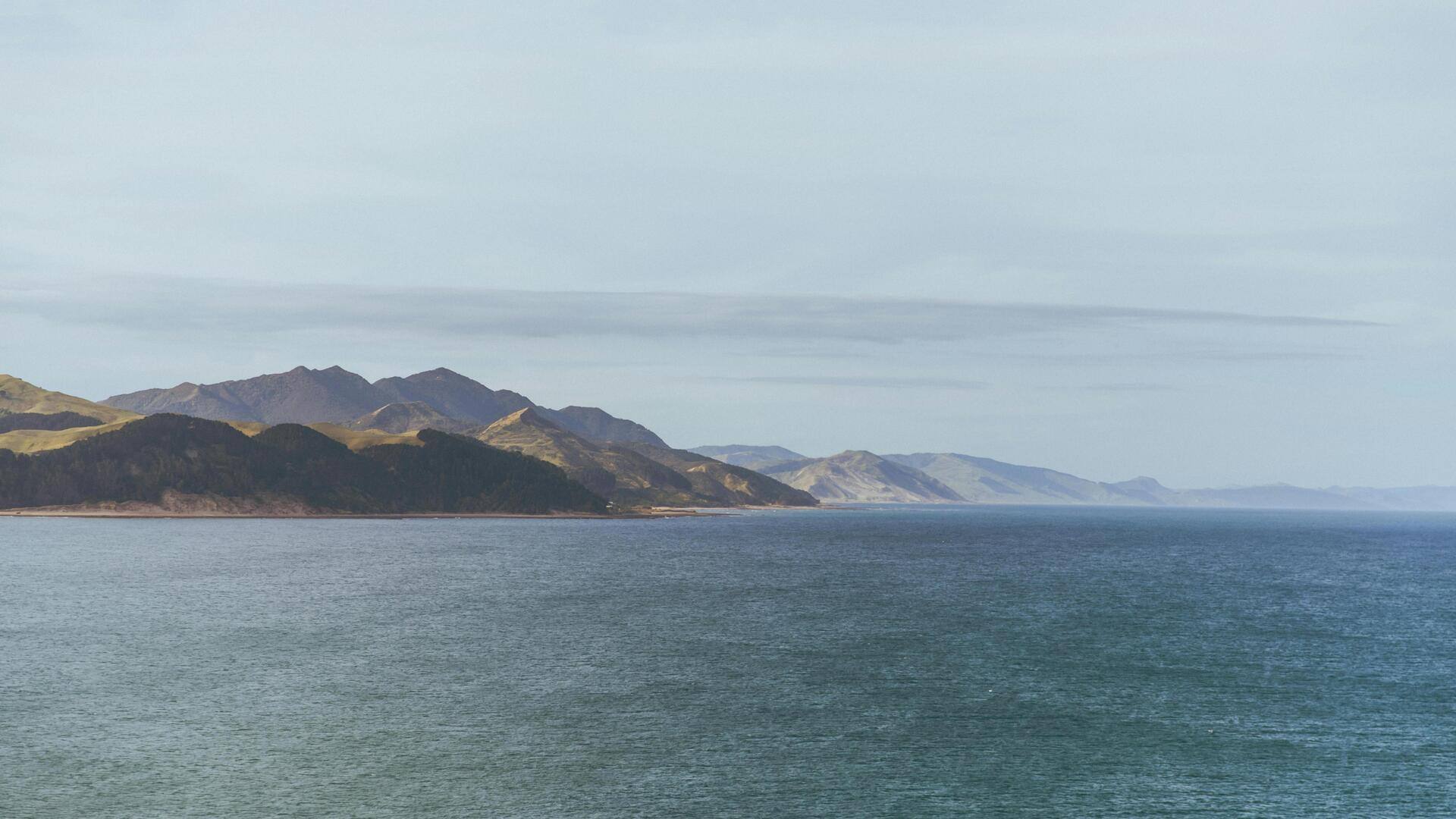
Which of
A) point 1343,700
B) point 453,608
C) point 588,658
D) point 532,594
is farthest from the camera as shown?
point 532,594

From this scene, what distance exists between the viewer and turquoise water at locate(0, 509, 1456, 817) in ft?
168

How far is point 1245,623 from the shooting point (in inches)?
4665

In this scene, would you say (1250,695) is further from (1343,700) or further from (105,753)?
(105,753)

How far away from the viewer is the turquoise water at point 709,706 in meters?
51.3

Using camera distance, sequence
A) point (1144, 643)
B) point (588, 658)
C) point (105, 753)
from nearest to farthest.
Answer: point (105, 753) < point (588, 658) < point (1144, 643)

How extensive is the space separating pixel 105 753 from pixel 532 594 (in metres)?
83.9

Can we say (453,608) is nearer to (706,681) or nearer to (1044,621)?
(706,681)

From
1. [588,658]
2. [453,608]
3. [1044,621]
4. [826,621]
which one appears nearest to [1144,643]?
[1044,621]

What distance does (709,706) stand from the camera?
7006 cm

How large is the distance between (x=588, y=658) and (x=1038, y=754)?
41943 millimetres

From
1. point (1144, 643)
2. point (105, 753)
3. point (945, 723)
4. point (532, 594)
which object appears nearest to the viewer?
point (105, 753)

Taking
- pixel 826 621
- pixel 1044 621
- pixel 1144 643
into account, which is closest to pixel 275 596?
pixel 826 621

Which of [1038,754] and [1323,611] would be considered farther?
[1323,611]

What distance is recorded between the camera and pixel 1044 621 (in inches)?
4604
